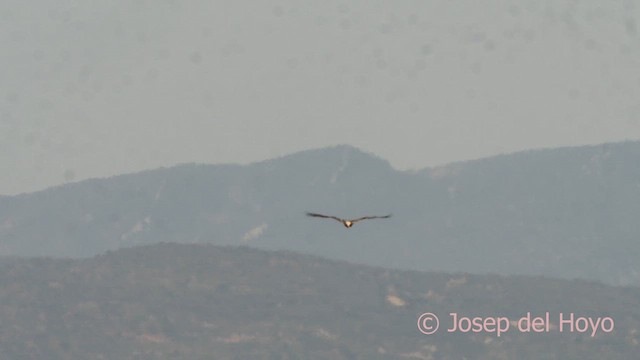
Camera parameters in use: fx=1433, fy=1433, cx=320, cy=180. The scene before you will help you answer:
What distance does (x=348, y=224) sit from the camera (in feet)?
197
